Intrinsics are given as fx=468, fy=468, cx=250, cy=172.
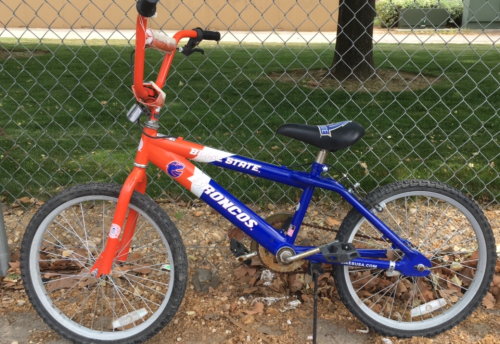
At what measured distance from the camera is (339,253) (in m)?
2.25

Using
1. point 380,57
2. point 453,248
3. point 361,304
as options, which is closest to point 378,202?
point 361,304

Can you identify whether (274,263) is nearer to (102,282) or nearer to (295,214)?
(295,214)

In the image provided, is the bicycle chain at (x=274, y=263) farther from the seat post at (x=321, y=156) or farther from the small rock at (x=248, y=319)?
the seat post at (x=321, y=156)

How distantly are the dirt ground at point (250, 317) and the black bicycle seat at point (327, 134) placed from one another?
96 centimetres

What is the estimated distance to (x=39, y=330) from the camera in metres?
2.39

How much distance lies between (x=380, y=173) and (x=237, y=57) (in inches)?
270

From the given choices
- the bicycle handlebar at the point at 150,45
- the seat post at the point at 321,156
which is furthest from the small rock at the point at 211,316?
the bicycle handlebar at the point at 150,45

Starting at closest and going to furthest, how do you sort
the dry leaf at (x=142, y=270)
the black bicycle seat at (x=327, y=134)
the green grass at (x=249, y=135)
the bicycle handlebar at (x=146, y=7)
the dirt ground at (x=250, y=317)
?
the bicycle handlebar at (x=146, y=7) < the black bicycle seat at (x=327, y=134) < the dirt ground at (x=250, y=317) < the dry leaf at (x=142, y=270) < the green grass at (x=249, y=135)

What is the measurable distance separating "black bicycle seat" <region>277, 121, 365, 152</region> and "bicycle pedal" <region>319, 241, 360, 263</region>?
0.49m

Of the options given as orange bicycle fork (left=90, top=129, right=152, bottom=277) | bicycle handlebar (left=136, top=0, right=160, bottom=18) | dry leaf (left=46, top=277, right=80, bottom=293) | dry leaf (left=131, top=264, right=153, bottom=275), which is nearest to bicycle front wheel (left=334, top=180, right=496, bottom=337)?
orange bicycle fork (left=90, top=129, right=152, bottom=277)

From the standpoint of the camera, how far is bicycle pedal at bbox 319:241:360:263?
2248 millimetres

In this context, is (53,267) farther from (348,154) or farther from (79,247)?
(348,154)

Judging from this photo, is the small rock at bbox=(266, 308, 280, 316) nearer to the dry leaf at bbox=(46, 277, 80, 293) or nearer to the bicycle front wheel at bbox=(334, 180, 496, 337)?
the bicycle front wheel at bbox=(334, 180, 496, 337)

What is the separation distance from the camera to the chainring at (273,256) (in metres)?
2.41
